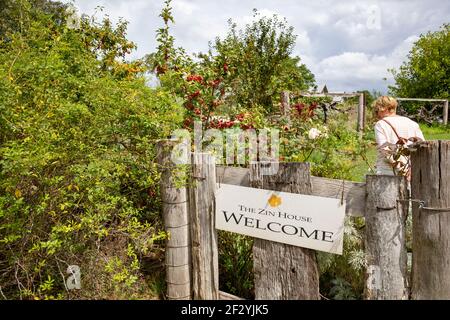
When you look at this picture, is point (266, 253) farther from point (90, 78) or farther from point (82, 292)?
point (90, 78)

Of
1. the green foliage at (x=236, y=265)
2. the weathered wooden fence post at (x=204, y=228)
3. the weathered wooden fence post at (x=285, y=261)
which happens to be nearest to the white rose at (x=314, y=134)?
the weathered wooden fence post at (x=285, y=261)

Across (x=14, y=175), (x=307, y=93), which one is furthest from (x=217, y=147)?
(x=307, y=93)

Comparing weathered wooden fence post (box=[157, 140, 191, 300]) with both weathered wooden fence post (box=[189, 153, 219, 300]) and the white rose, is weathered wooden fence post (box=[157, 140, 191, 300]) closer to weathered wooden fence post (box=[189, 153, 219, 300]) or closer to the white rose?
weathered wooden fence post (box=[189, 153, 219, 300])

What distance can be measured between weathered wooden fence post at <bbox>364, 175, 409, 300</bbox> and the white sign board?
17cm

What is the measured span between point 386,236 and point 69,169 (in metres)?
2.01

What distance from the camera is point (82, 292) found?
2.71 metres

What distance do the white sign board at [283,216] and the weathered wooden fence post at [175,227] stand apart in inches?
11.8

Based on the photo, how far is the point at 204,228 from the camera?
8.77ft

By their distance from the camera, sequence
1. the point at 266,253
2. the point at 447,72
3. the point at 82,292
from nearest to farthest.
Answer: the point at 266,253
the point at 82,292
the point at 447,72

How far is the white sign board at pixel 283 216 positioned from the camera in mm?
2158

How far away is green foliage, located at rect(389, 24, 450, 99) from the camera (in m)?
17.0

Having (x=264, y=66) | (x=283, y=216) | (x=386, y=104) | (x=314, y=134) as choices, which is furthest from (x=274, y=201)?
(x=264, y=66)

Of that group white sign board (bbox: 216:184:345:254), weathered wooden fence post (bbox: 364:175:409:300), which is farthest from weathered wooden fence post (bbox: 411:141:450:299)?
white sign board (bbox: 216:184:345:254)

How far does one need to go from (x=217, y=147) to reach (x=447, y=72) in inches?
717
